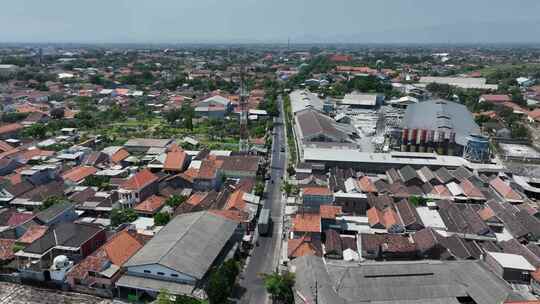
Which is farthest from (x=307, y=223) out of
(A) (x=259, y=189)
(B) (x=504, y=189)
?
(B) (x=504, y=189)

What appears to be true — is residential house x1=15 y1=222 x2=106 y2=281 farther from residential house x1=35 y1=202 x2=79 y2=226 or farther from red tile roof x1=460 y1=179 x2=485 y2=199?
red tile roof x1=460 y1=179 x2=485 y2=199

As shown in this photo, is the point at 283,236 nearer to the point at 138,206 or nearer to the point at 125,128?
the point at 138,206

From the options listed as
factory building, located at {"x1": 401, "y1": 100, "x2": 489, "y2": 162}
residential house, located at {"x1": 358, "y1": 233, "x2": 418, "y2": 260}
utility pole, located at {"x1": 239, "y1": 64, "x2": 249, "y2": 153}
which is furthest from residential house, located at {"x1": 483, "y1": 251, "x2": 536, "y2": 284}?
utility pole, located at {"x1": 239, "y1": 64, "x2": 249, "y2": 153}

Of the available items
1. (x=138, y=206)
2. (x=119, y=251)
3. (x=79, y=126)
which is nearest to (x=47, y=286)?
(x=119, y=251)

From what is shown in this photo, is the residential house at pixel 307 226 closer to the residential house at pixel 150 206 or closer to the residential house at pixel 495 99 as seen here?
the residential house at pixel 150 206

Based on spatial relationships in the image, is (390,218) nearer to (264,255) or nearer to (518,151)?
(264,255)

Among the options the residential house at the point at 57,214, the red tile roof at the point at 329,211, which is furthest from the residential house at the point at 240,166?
the residential house at the point at 57,214

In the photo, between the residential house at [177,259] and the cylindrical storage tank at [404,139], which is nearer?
A: the residential house at [177,259]
